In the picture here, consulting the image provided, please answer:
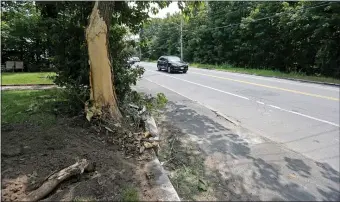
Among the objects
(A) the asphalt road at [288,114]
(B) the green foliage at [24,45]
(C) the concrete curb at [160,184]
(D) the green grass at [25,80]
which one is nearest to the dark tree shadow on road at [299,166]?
(A) the asphalt road at [288,114]

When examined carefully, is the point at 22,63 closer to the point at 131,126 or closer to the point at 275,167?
the point at 131,126

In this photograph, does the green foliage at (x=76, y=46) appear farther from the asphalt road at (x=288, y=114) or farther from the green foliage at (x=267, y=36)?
the asphalt road at (x=288, y=114)

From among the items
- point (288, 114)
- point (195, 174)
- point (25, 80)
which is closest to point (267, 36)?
point (288, 114)

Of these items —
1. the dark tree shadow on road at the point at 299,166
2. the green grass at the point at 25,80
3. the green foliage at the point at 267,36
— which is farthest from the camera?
the green foliage at the point at 267,36

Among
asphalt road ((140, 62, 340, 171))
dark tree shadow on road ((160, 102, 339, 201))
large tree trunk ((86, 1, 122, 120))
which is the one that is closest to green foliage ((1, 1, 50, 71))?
asphalt road ((140, 62, 340, 171))

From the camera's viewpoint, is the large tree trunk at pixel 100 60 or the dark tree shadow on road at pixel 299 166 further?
the large tree trunk at pixel 100 60

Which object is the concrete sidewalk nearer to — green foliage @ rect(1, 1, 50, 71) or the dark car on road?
green foliage @ rect(1, 1, 50, 71)

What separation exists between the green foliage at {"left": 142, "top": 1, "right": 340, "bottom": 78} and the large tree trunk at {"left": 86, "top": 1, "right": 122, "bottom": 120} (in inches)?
170

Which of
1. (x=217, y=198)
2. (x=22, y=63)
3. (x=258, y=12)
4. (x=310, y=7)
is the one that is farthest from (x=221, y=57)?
(x=217, y=198)

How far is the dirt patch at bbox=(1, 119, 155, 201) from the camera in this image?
328 centimetres

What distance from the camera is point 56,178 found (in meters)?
3.39

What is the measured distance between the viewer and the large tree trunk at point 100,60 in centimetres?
563

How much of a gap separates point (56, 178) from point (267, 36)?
89.9 ft

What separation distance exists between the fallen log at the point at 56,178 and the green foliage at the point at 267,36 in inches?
271
